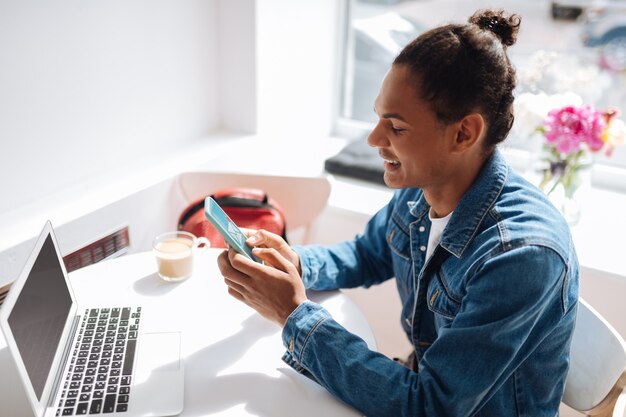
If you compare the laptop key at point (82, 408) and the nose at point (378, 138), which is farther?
the nose at point (378, 138)

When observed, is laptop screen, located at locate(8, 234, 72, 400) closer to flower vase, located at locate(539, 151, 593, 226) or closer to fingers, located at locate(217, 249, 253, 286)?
fingers, located at locate(217, 249, 253, 286)

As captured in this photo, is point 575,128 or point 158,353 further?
point 575,128

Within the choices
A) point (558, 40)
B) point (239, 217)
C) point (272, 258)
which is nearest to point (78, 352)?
point (272, 258)

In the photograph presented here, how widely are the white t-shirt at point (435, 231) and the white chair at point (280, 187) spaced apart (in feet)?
2.04

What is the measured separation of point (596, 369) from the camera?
108 cm

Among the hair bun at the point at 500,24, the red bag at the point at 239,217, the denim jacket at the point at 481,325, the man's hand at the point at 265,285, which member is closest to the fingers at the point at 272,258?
the man's hand at the point at 265,285

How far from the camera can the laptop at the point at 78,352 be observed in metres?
0.85

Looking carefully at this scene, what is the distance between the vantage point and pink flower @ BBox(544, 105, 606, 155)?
63.7 inches

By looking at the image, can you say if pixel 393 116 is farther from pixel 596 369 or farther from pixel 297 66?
pixel 297 66

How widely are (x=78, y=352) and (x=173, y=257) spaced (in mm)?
308

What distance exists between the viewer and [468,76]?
0.96 meters

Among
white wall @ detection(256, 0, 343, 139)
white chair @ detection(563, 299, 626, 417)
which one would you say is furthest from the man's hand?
white wall @ detection(256, 0, 343, 139)

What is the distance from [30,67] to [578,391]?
1462 mm

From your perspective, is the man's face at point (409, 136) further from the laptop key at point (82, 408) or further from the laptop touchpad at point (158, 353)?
the laptop key at point (82, 408)
